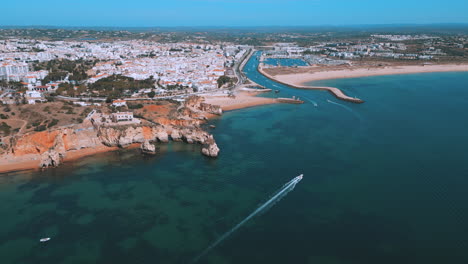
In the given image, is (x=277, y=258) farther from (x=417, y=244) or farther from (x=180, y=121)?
(x=180, y=121)

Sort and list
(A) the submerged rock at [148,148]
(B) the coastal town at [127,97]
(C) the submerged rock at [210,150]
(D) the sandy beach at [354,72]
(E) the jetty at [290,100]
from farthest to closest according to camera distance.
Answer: (D) the sandy beach at [354,72] → (E) the jetty at [290,100] → (B) the coastal town at [127,97] → (A) the submerged rock at [148,148] → (C) the submerged rock at [210,150]

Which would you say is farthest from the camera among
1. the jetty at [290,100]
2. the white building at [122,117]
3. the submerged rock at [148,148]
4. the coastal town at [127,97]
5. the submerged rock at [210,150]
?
the jetty at [290,100]

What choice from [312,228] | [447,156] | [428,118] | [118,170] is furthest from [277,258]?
[428,118]

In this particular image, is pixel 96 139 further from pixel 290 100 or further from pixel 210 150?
pixel 290 100

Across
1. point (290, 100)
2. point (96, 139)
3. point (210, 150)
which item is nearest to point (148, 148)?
point (96, 139)

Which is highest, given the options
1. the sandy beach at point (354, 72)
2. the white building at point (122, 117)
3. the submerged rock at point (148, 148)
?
the sandy beach at point (354, 72)

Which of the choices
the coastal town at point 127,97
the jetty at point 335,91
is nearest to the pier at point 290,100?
the coastal town at point 127,97

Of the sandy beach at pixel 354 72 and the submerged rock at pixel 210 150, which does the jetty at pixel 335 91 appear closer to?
the sandy beach at pixel 354 72
